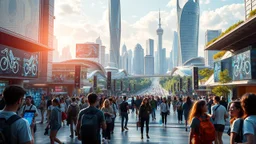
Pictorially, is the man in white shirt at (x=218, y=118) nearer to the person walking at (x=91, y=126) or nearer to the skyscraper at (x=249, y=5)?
the person walking at (x=91, y=126)

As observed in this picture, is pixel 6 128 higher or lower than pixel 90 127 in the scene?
higher

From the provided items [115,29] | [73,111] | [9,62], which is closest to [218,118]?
[73,111]

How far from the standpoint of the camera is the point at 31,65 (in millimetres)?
30875

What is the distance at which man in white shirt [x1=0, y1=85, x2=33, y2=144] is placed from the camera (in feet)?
10.6

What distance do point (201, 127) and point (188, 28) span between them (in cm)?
18001

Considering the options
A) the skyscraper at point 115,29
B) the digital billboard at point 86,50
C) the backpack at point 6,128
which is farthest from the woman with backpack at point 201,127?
the skyscraper at point 115,29

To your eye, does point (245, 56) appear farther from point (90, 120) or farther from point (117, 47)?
point (117, 47)

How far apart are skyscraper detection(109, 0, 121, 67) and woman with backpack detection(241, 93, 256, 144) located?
179790 mm

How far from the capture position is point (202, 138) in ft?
17.0

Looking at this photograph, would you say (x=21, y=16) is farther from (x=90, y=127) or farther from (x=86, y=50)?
(x=86, y=50)

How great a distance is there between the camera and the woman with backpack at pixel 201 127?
518 centimetres

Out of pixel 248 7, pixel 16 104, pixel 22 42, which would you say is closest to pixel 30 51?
pixel 22 42

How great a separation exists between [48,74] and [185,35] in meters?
141

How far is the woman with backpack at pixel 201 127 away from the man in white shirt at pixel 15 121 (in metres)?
3.13
